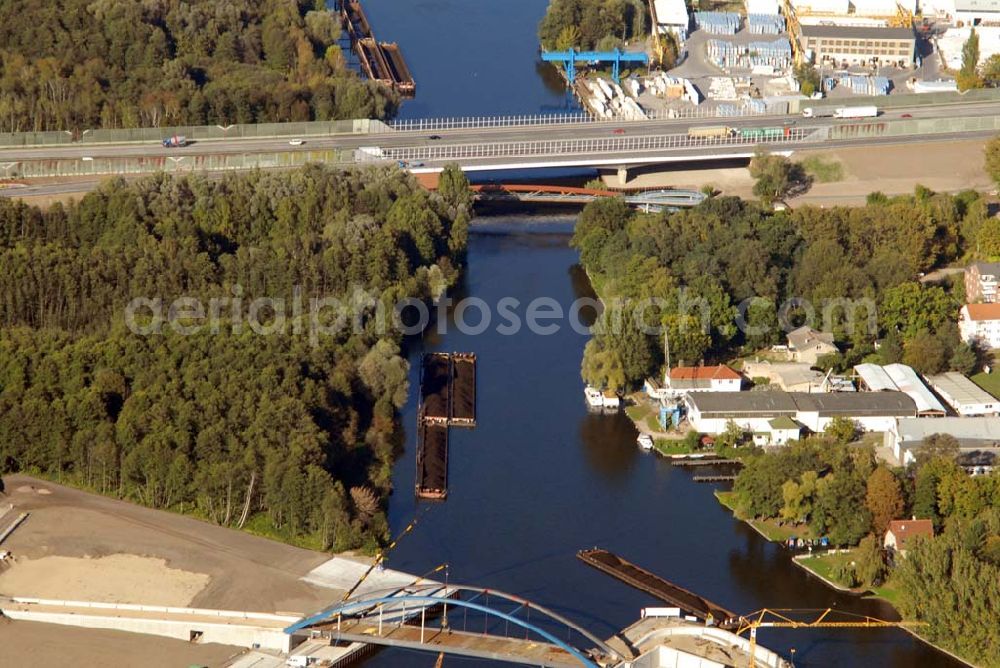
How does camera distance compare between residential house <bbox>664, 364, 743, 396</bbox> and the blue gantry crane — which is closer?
residential house <bbox>664, 364, 743, 396</bbox>

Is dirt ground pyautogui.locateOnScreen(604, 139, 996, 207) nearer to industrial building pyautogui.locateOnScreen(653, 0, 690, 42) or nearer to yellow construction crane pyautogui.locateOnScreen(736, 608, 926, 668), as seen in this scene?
industrial building pyautogui.locateOnScreen(653, 0, 690, 42)

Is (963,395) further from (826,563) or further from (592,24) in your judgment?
(592,24)

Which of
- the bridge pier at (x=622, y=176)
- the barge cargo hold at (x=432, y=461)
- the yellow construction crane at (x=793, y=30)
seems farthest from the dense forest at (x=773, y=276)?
the yellow construction crane at (x=793, y=30)

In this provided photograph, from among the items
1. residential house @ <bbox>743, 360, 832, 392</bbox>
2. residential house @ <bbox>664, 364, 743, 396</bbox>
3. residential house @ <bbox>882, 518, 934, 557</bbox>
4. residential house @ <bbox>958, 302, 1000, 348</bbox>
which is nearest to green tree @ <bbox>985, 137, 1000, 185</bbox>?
residential house @ <bbox>958, 302, 1000, 348</bbox>

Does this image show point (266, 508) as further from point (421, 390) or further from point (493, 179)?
point (493, 179)

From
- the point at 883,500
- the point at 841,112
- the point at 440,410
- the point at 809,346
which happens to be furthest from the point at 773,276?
the point at 841,112

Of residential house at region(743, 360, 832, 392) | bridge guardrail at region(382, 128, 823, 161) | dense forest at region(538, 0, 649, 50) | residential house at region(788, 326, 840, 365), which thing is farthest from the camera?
dense forest at region(538, 0, 649, 50)
